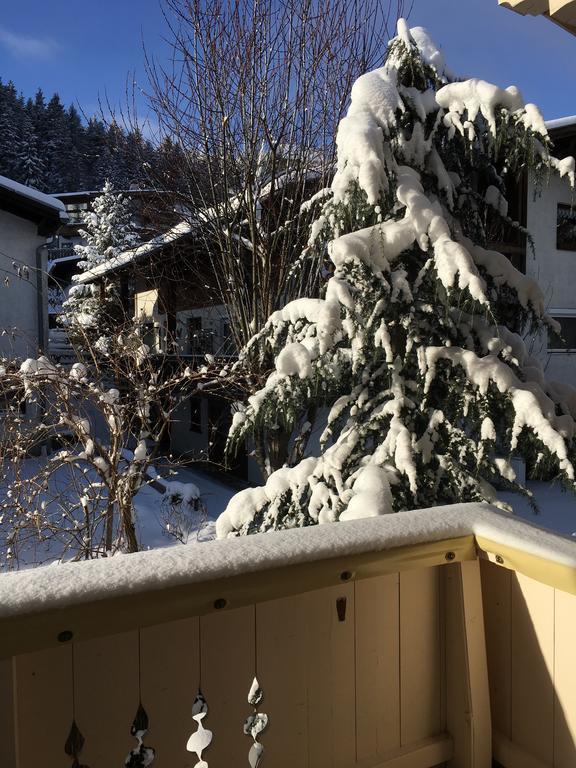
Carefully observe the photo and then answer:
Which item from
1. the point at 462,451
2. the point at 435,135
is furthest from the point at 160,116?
the point at 462,451

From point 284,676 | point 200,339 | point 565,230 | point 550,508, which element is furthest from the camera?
point 565,230

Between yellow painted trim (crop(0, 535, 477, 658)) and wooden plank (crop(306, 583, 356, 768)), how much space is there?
0.11 meters

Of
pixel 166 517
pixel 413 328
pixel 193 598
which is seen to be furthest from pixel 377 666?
pixel 166 517

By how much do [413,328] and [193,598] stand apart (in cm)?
305

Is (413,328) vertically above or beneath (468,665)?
above

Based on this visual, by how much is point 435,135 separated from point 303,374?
1985mm

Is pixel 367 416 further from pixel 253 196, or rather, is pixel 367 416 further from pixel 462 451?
pixel 253 196

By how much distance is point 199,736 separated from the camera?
143cm

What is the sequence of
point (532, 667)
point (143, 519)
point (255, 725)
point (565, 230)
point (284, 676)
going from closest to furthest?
point (255, 725) → point (284, 676) → point (532, 667) → point (143, 519) → point (565, 230)

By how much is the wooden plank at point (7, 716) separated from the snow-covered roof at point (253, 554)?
124 millimetres

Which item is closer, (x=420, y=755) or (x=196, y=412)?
(x=420, y=755)

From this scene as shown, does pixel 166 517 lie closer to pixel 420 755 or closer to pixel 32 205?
pixel 420 755

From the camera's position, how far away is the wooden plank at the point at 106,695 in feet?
4.46

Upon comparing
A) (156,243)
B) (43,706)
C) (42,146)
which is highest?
(42,146)
